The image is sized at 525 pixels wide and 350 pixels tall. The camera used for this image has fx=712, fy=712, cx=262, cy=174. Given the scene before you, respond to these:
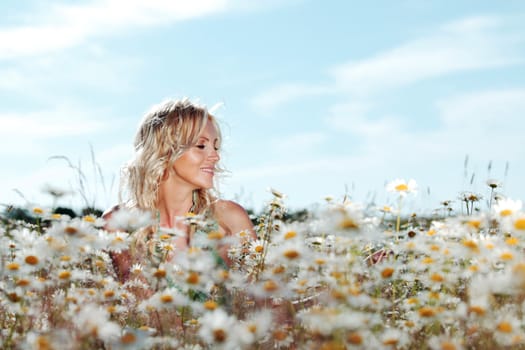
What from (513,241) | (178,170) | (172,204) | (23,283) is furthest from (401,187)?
(172,204)

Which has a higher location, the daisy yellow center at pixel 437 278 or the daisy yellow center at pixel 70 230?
the daisy yellow center at pixel 70 230

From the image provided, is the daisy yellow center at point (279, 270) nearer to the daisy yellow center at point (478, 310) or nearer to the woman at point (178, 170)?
the daisy yellow center at point (478, 310)

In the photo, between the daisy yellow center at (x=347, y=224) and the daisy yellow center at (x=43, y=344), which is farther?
the daisy yellow center at (x=347, y=224)

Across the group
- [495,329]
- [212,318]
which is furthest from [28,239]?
[495,329]

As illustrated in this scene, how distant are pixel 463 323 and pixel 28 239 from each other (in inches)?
59.6

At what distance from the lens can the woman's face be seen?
440 cm

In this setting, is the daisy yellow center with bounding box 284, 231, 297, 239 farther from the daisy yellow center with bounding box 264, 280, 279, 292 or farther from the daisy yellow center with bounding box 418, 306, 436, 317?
the daisy yellow center with bounding box 418, 306, 436, 317

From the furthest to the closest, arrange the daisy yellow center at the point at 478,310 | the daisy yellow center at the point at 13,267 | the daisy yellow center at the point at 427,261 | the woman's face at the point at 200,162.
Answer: the woman's face at the point at 200,162
the daisy yellow center at the point at 13,267
the daisy yellow center at the point at 427,261
the daisy yellow center at the point at 478,310

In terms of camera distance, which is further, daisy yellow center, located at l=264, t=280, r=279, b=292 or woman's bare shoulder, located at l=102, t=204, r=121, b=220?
woman's bare shoulder, located at l=102, t=204, r=121, b=220

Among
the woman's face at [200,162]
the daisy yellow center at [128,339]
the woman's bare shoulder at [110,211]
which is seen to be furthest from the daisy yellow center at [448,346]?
the woman's bare shoulder at [110,211]

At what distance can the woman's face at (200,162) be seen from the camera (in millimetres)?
4402

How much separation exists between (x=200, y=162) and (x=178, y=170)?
0.64ft

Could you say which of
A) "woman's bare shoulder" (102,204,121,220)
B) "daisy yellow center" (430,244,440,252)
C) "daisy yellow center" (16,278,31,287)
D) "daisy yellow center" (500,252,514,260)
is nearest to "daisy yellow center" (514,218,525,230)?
"daisy yellow center" (500,252,514,260)

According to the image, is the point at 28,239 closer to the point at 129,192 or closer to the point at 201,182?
the point at 201,182
